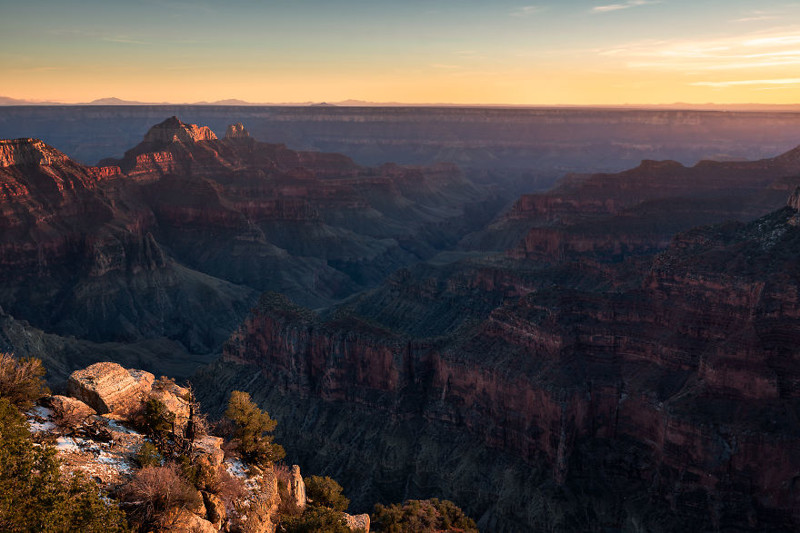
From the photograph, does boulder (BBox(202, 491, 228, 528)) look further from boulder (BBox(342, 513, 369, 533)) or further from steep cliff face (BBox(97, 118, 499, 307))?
steep cliff face (BBox(97, 118, 499, 307))

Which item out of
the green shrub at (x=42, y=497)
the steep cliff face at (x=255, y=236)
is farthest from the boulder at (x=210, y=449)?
the steep cliff face at (x=255, y=236)

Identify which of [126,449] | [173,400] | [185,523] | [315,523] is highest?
[126,449]

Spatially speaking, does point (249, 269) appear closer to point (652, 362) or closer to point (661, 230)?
point (661, 230)

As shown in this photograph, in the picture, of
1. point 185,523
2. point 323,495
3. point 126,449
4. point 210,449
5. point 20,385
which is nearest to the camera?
point 185,523

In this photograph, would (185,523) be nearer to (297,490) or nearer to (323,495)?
(297,490)

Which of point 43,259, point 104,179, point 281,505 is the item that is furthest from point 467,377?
point 104,179

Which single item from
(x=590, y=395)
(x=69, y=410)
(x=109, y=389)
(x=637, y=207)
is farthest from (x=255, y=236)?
(x=69, y=410)

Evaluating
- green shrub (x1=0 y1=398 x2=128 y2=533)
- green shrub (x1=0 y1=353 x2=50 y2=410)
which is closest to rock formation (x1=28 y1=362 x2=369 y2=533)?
green shrub (x1=0 y1=353 x2=50 y2=410)

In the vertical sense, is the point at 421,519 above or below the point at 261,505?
below
